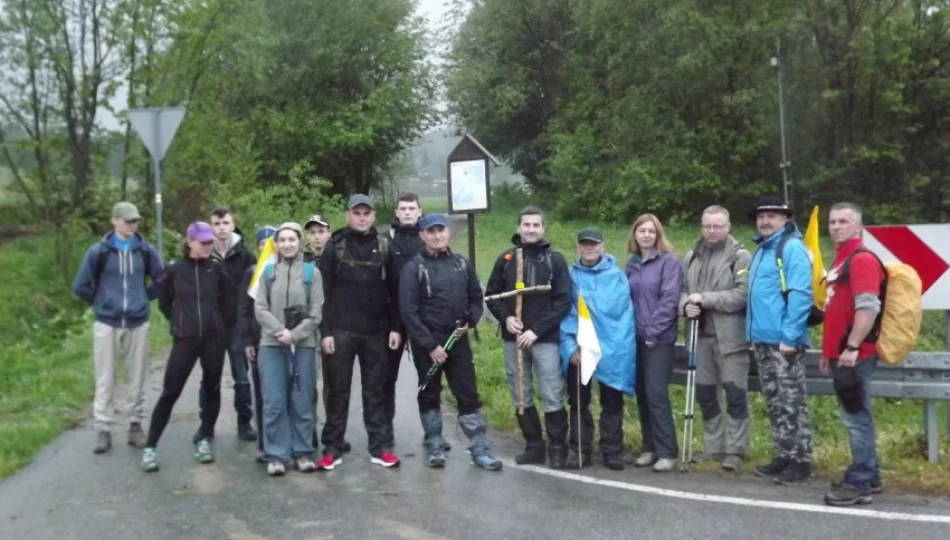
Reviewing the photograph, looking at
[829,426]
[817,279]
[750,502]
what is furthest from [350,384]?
[829,426]

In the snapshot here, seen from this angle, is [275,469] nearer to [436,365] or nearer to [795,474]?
[436,365]

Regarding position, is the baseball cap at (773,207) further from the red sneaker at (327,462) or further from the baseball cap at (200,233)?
the baseball cap at (200,233)

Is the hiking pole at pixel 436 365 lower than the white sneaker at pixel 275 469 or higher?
higher

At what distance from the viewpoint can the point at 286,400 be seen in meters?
8.04

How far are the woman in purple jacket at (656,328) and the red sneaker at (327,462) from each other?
7.56 ft

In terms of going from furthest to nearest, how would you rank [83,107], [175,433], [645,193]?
[645,193], [83,107], [175,433]

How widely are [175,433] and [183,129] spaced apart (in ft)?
42.4

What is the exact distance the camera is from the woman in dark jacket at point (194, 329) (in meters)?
8.14

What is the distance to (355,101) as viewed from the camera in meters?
43.4

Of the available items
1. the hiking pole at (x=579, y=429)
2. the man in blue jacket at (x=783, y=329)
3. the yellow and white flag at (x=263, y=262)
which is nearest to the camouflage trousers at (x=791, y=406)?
the man in blue jacket at (x=783, y=329)

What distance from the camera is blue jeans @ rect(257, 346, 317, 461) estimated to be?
795 cm

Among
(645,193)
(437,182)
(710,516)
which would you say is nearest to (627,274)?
(710,516)

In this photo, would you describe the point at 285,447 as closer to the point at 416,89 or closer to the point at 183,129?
the point at 183,129

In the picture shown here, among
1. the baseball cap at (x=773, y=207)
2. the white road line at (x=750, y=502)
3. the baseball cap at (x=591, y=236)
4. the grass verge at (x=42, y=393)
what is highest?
the baseball cap at (x=773, y=207)
